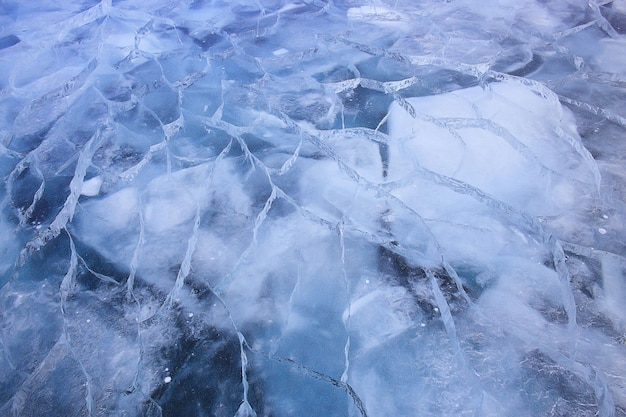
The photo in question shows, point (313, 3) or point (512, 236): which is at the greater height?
point (313, 3)

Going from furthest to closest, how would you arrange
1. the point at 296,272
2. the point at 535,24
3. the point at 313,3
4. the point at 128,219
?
the point at 313,3 → the point at 535,24 → the point at 128,219 → the point at 296,272

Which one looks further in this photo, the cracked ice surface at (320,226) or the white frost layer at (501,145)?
the white frost layer at (501,145)

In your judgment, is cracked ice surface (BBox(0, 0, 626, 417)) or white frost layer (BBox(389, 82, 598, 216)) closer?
cracked ice surface (BBox(0, 0, 626, 417))

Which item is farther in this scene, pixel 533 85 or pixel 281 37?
pixel 281 37

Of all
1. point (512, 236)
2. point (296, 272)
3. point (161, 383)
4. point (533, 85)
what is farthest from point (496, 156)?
point (161, 383)

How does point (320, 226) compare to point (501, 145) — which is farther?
point (501, 145)

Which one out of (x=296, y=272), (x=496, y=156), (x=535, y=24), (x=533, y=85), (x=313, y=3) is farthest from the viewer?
(x=313, y=3)

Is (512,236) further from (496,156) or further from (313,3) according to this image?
(313,3)

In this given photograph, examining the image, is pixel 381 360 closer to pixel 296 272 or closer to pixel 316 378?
pixel 316 378
